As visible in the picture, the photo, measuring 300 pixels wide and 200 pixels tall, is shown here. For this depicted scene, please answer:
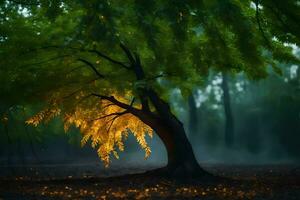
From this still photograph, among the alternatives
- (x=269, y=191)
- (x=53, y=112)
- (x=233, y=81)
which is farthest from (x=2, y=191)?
(x=233, y=81)

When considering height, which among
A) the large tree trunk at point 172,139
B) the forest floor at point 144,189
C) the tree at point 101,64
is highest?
the tree at point 101,64

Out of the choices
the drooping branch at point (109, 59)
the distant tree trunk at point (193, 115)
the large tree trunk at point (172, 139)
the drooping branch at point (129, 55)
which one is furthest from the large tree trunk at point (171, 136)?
A: the distant tree trunk at point (193, 115)

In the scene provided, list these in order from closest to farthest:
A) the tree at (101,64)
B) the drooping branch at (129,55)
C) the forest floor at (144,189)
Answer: the forest floor at (144,189) → the tree at (101,64) → the drooping branch at (129,55)

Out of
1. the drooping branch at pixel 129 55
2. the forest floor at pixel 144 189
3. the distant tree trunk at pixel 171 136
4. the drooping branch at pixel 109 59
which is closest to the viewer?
the forest floor at pixel 144 189

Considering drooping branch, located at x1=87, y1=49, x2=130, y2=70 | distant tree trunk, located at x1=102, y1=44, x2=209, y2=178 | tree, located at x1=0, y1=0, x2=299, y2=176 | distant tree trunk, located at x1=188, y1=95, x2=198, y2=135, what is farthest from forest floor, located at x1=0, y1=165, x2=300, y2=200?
distant tree trunk, located at x1=188, y1=95, x2=198, y2=135

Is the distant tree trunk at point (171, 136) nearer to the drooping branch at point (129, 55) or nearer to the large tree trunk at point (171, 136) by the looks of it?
the large tree trunk at point (171, 136)

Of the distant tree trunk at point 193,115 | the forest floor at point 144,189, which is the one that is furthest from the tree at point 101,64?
the distant tree trunk at point 193,115

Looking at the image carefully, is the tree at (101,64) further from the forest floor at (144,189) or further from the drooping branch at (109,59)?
the forest floor at (144,189)

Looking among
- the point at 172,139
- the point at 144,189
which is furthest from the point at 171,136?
the point at 144,189

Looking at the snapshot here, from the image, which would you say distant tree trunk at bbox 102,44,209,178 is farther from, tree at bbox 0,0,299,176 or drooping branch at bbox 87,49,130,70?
drooping branch at bbox 87,49,130,70

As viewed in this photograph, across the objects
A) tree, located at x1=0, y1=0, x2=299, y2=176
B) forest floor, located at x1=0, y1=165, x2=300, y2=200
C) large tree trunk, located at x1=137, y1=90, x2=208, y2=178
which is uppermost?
tree, located at x1=0, y1=0, x2=299, y2=176

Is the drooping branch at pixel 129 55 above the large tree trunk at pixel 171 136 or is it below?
above

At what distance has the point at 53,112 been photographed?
46.5ft

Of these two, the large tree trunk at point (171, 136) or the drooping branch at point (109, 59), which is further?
the large tree trunk at point (171, 136)
